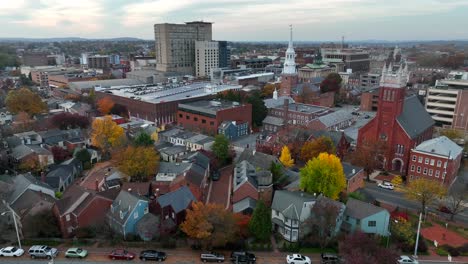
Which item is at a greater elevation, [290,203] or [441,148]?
[441,148]

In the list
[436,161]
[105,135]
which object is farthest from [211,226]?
[436,161]

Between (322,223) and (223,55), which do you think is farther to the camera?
(223,55)

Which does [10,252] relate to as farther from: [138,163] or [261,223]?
[261,223]

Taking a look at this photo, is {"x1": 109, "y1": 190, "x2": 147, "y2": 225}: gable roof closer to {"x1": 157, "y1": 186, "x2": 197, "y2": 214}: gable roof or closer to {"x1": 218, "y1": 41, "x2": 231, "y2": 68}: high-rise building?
{"x1": 157, "y1": 186, "x2": 197, "y2": 214}: gable roof

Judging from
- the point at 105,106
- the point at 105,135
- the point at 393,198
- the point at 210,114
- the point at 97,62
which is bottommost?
the point at 393,198

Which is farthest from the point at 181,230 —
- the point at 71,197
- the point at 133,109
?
the point at 133,109

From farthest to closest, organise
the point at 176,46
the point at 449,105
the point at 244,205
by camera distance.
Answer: the point at 176,46 < the point at 449,105 < the point at 244,205

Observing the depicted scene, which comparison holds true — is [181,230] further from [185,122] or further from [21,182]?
[185,122]
